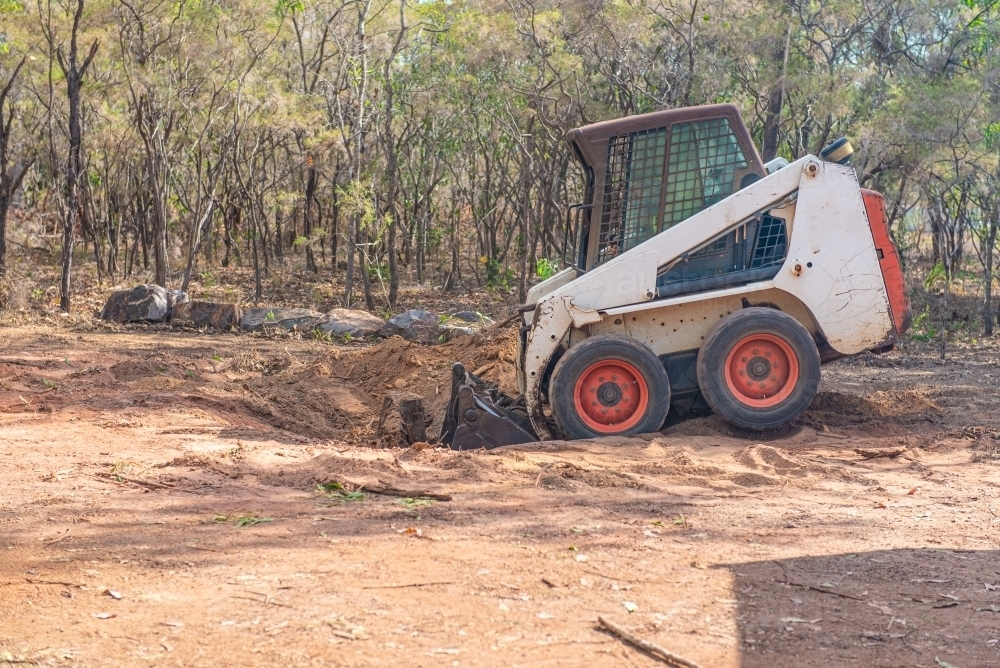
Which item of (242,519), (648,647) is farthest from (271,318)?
(648,647)

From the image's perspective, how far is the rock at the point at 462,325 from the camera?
15278 millimetres

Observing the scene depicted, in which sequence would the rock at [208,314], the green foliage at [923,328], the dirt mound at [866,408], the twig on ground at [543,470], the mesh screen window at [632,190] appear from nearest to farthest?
1. the twig on ground at [543,470]
2. the mesh screen window at [632,190]
3. the dirt mound at [866,408]
4. the green foliage at [923,328]
5. the rock at [208,314]

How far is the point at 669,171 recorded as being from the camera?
8219 mm

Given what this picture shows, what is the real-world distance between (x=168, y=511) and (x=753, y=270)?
4.71m

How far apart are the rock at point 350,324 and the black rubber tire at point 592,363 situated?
860cm

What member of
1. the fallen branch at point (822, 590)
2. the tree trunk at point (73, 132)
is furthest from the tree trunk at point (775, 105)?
the fallen branch at point (822, 590)

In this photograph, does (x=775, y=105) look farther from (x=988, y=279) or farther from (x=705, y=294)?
(x=705, y=294)

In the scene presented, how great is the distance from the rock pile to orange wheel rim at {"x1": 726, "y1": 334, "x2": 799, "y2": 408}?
8.15 m

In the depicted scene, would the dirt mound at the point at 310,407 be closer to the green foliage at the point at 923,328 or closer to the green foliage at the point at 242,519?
the green foliage at the point at 242,519

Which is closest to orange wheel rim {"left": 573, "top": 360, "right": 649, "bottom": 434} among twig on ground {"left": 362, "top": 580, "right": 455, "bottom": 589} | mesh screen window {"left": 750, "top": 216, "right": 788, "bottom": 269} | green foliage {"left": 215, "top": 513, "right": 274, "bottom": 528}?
mesh screen window {"left": 750, "top": 216, "right": 788, "bottom": 269}

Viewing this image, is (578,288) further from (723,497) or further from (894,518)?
(894,518)

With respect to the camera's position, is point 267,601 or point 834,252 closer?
point 267,601

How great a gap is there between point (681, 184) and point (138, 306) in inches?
466

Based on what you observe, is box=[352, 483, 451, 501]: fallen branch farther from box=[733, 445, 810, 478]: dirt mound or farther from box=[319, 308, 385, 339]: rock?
box=[319, 308, 385, 339]: rock
